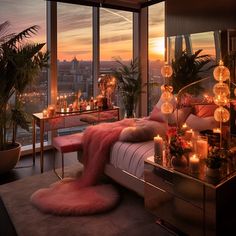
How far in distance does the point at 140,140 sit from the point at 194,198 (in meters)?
1.13

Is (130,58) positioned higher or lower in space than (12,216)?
higher

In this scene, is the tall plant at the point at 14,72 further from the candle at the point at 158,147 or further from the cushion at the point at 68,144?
the candle at the point at 158,147

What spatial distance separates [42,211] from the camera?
2705 millimetres

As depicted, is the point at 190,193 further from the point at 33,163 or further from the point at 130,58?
the point at 130,58

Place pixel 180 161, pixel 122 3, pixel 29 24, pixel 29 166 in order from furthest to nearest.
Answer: pixel 122 3 < pixel 29 24 < pixel 29 166 < pixel 180 161

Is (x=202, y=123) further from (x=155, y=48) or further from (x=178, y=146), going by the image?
(x=155, y=48)

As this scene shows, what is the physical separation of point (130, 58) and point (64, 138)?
2.81m

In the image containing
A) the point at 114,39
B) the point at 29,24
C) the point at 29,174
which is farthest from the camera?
the point at 114,39

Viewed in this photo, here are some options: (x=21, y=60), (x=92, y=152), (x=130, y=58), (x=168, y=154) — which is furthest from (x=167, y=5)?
(x=168, y=154)

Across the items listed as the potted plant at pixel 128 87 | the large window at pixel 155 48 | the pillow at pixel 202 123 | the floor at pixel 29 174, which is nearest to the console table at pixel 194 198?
the floor at pixel 29 174

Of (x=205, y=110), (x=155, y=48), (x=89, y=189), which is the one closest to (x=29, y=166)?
(x=89, y=189)

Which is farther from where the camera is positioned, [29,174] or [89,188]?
[29,174]

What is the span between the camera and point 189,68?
416 cm

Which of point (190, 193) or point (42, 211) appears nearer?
point (190, 193)
